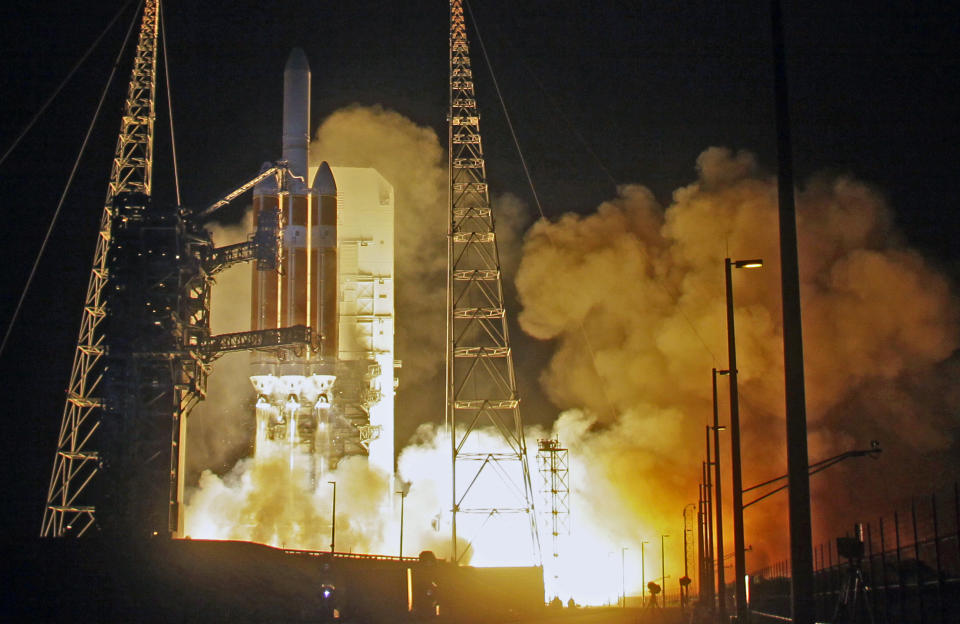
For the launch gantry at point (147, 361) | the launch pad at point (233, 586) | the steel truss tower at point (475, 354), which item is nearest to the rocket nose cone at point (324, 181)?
the steel truss tower at point (475, 354)

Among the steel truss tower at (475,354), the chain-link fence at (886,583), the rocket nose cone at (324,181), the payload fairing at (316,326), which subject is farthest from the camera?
the rocket nose cone at (324,181)

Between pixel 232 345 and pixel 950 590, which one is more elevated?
pixel 232 345

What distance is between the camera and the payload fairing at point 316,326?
233 feet

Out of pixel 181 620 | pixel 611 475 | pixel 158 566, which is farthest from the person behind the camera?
pixel 611 475

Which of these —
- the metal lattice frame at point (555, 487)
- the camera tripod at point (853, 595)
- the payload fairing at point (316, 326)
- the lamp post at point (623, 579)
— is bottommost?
the lamp post at point (623, 579)

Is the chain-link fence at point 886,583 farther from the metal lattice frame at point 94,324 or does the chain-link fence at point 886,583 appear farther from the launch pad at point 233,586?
the metal lattice frame at point 94,324

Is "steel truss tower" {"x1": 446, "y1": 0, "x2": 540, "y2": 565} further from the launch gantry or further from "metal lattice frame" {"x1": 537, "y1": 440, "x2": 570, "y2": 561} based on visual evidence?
Answer: the launch gantry

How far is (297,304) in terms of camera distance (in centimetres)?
7138

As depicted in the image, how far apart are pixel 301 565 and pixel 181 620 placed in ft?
39.0

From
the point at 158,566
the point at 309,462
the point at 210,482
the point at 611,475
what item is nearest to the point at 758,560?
the point at 611,475

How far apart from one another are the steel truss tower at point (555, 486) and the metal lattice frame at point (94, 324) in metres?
29.0

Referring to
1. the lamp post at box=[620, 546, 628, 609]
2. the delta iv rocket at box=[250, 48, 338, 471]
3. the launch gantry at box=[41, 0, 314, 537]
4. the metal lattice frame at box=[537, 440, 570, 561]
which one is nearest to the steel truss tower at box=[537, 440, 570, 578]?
the metal lattice frame at box=[537, 440, 570, 561]

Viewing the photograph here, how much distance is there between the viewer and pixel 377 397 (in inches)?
3009

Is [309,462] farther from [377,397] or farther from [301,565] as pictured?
[301,565]
